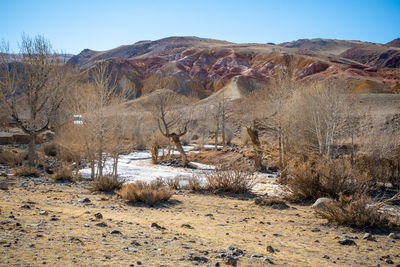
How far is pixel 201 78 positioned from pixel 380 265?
287 feet

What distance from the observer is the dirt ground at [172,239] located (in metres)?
3.17

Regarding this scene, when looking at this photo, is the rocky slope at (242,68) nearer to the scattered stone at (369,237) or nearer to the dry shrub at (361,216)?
the dry shrub at (361,216)

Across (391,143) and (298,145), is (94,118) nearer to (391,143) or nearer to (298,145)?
(298,145)

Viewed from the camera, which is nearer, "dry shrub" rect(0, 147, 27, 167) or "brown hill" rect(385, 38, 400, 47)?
"dry shrub" rect(0, 147, 27, 167)

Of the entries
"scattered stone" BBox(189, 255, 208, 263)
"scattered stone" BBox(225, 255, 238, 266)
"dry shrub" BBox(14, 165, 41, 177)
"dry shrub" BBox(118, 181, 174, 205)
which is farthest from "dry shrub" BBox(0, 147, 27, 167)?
"scattered stone" BBox(225, 255, 238, 266)

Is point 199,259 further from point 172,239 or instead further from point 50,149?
point 50,149

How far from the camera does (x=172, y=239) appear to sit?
4.12 meters

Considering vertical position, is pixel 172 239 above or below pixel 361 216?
above

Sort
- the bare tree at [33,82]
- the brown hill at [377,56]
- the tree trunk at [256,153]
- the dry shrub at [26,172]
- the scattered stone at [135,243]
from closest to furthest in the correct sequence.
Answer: the scattered stone at [135,243]
the dry shrub at [26,172]
the bare tree at [33,82]
the tree trunk at [256,153]
the brown hill at [377,56]

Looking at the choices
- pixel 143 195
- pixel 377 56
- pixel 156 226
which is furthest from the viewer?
pixel 377 56

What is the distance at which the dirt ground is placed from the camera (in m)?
3.17

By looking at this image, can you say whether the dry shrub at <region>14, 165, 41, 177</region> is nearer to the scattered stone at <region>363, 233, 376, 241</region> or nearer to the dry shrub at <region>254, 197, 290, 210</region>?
the dry shrub at <region>254, 197, 290, 210</region>

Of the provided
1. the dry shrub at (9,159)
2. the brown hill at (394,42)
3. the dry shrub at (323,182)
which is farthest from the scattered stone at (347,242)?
the brown hill at (394,42)

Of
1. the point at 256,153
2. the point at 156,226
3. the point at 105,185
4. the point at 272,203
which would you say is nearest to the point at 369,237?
the point at 272,203
